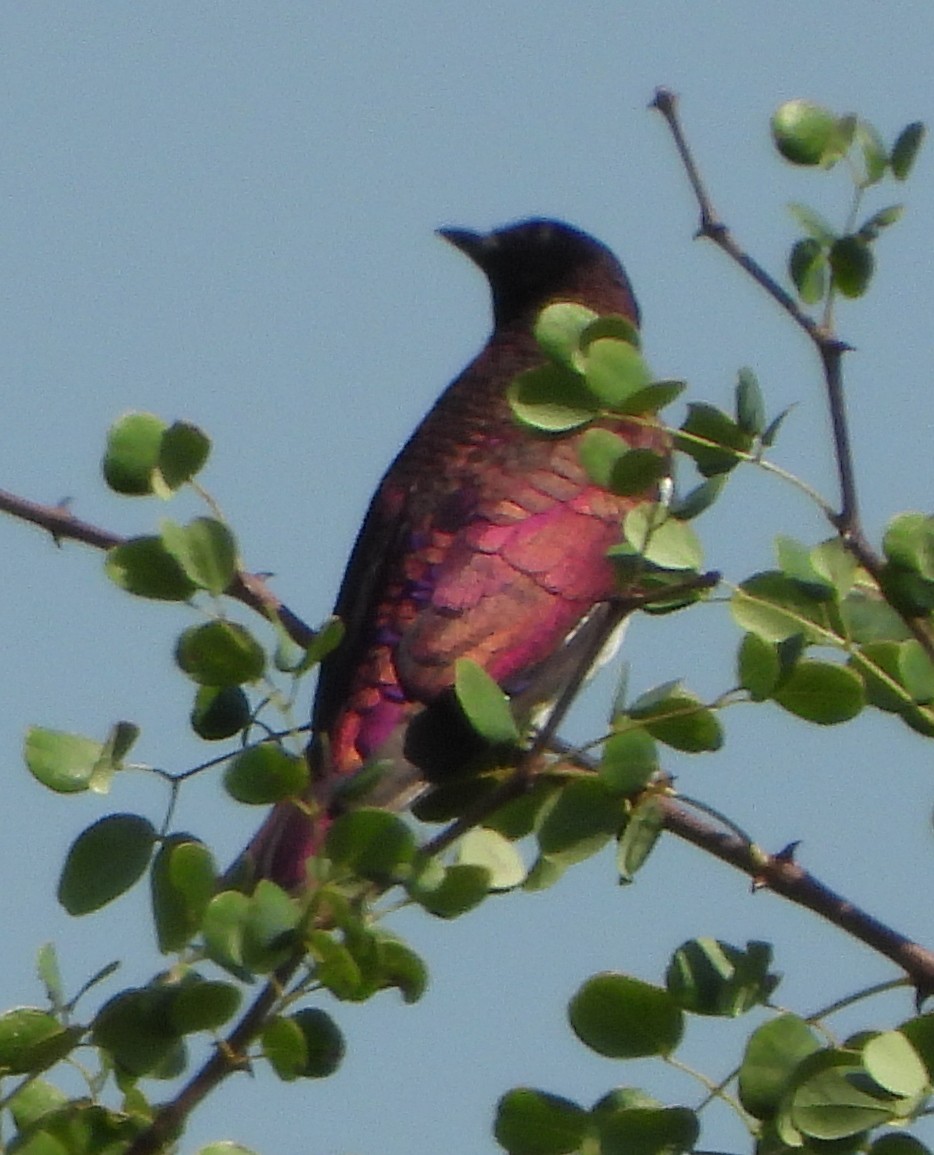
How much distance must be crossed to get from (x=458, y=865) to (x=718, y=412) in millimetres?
530

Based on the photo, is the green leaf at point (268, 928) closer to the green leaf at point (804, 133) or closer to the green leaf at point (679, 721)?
the green leaf at point (679, 721)

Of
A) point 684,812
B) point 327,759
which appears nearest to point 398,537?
point 327,759

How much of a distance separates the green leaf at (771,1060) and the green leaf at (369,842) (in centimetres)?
40

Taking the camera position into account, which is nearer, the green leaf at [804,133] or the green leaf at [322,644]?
the green leaf at [322,644]

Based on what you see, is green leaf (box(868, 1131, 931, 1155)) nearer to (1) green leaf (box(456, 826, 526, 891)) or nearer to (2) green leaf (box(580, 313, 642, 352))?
(1) green leaf (box(456, 826, 526, 891))

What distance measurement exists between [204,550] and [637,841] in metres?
0.61

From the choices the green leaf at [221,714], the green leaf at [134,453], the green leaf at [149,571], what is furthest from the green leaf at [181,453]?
the green leaf at [221,714]

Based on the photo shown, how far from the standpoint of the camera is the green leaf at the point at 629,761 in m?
2.40

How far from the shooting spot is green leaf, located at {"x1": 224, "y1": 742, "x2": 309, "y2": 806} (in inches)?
89.2

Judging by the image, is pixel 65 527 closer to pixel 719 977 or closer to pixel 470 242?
pixel 719 977

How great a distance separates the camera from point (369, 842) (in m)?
2.20

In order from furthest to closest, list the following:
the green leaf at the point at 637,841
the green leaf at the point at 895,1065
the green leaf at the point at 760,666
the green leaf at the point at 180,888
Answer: the green leaf at the point at 637,841 < the green leaf at the point at 760,666 < the green leaf at the point at 180,888 < the green leaf at the point at 895,1065

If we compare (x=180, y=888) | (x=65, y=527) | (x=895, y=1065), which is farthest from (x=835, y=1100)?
(x=65, y=527)

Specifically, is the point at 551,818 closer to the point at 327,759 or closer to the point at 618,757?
the point at 618,757
